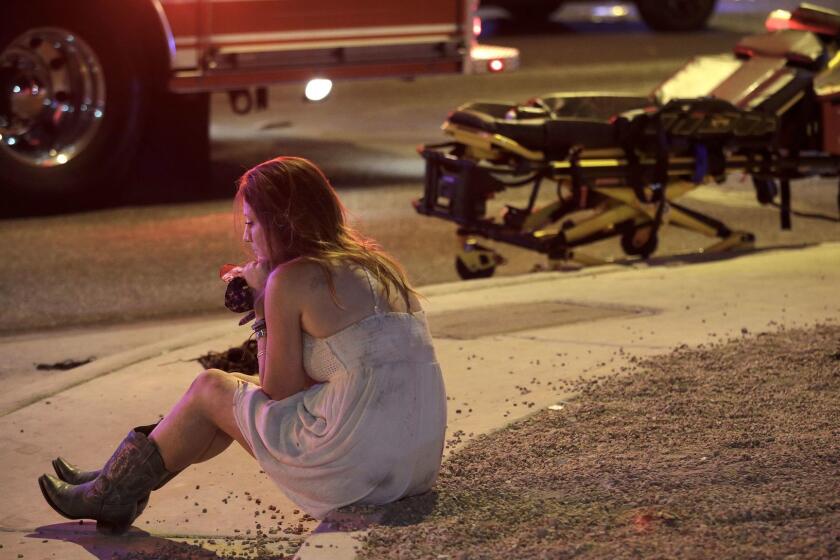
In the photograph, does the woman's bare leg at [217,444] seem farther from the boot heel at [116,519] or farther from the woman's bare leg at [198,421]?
the boot heel at [116,519]

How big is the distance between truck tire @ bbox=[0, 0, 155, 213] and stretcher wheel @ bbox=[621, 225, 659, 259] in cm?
396

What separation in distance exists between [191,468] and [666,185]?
3997 mm

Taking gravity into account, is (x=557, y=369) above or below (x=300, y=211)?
below

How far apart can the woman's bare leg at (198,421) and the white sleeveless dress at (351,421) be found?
0.16ft

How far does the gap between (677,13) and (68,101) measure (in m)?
12.8

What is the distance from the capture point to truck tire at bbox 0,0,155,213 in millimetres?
10898

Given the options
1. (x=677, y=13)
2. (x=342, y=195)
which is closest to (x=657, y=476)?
(x=342, y=195)

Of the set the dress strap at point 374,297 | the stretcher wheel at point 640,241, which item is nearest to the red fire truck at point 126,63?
the stretcher wheel at point 640,241

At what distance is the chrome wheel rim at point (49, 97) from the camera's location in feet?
35.9

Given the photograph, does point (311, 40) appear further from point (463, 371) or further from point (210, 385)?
point (210, 385)

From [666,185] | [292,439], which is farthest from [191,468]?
[666,185]

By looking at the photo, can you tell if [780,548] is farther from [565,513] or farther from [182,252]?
[182,252]

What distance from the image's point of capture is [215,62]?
1113cm

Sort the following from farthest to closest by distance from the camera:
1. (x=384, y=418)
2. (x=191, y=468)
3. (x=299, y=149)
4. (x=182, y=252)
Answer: (x=299, y=149) < (x=182, y=252) < (x=191, y=468) < (x=384, y=418)
